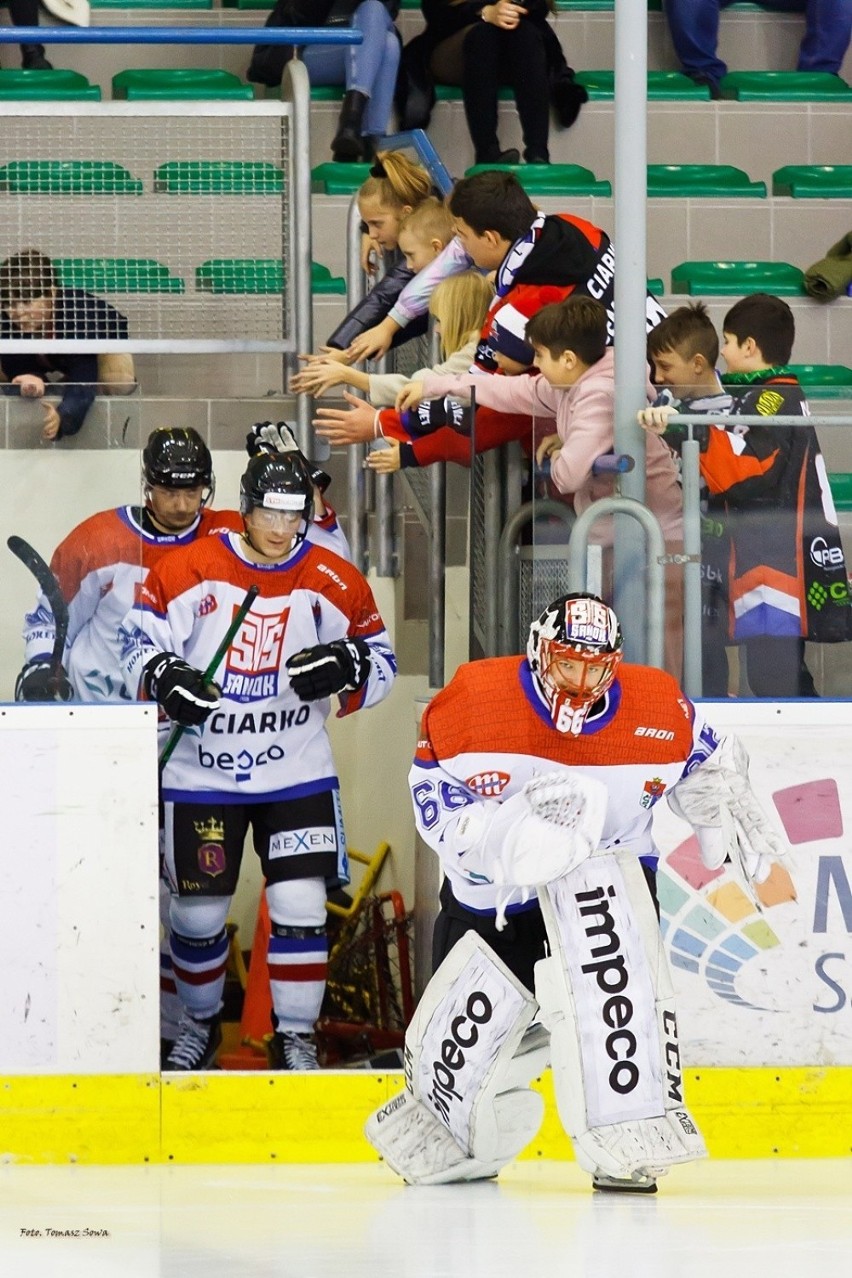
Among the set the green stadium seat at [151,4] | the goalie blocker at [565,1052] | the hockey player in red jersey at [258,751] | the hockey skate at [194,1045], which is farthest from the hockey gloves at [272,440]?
the green stadium seat at [151,4]

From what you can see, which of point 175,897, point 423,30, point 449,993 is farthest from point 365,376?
point 423,30

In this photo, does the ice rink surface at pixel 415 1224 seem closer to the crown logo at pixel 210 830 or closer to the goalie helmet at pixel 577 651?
the crown logo at pixel 210 830

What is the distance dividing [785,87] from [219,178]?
3381 mm

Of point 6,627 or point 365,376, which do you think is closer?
Answer: point 6,627

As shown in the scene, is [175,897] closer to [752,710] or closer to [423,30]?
[752,710]

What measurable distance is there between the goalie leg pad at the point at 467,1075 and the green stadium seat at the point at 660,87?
4947mm

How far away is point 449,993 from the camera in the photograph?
4.09 m

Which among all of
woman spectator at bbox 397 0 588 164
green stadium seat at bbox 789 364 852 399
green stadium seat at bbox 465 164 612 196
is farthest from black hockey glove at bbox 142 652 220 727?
woman spectator at bbox 397 0 588 164

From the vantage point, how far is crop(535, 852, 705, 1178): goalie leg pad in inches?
151

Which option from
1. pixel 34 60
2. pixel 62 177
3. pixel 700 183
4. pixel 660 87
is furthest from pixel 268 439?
pixel 660 87

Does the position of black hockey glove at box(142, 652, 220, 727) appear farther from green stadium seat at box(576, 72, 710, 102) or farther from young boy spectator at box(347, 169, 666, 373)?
green stadium seat at box(576, 72, 710, 102)

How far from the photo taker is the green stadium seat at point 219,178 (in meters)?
5.80

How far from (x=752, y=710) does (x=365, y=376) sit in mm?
1322

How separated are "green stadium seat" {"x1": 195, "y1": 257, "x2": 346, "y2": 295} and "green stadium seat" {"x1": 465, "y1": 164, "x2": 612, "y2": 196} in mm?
1983
